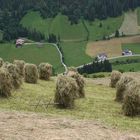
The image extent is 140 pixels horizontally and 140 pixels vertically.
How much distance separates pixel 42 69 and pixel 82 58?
466 feet

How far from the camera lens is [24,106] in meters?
31.8

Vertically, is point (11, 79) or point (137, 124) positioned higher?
point (11, 79)

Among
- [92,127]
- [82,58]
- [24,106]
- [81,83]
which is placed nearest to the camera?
[92,127]

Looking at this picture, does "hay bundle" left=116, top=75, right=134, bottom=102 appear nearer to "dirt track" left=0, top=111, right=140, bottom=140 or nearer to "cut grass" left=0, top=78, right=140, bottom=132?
"cut grass" left=0, top=78, right=140, bottom=132

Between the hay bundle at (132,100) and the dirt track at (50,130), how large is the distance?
26.2ft

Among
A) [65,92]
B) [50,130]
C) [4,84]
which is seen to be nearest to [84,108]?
[65,92]

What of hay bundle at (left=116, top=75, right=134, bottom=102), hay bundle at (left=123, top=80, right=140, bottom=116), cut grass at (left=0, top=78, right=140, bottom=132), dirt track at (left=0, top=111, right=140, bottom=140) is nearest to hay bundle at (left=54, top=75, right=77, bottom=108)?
cut grass at (left=0, top=78, right=140, bottom=132)

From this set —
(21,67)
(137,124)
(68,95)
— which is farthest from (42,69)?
(137,124)

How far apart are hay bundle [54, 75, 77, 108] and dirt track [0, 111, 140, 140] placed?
7.85 meters

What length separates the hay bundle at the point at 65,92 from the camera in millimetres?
32688

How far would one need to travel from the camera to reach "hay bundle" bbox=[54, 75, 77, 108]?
32.7m

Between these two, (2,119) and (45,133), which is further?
(2,119)

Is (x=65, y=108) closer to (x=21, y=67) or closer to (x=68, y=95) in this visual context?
(x=68, y=95)

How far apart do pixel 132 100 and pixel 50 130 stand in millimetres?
11437
